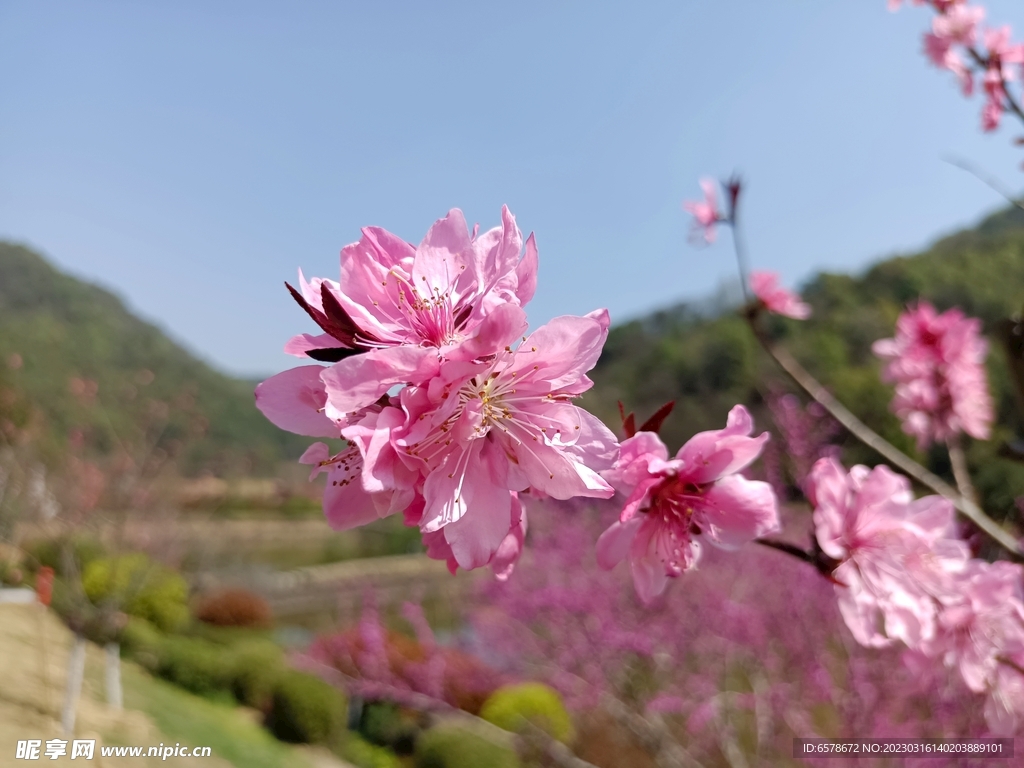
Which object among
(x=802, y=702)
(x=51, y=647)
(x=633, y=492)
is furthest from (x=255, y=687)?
(x=633, y=492)

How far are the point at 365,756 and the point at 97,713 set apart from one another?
125 inches

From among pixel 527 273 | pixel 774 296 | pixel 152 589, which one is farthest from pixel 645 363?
pixel 152 589

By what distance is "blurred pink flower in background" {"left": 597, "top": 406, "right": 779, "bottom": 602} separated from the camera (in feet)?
2.02

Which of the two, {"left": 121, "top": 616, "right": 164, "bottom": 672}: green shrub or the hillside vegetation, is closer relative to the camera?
the hillside vegetation

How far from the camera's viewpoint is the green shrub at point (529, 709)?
223 inches

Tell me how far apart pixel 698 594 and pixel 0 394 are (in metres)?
6.04

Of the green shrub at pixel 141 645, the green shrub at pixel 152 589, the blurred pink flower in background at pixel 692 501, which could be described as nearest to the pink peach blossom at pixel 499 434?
the blurred pink flower in background at pixel 692 501

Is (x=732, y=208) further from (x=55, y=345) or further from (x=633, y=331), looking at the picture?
(x=55, y=345)

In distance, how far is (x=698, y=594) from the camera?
4.33 metres

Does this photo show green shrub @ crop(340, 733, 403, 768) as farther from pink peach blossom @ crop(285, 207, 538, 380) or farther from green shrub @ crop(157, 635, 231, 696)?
pink peach blossom @ crop(285, 207, 538, 380)

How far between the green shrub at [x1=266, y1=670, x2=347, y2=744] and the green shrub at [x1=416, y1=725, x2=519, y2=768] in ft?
3.22

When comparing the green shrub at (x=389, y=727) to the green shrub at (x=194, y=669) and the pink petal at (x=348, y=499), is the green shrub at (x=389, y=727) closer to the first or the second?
the green shrub at (x=194, y=669)

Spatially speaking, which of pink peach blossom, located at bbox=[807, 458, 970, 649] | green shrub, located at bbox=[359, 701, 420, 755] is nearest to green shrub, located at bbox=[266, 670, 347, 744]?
green shrub, located at bbox=[359, 701, 420, 755]

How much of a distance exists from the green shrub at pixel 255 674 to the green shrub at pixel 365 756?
1019 mm
